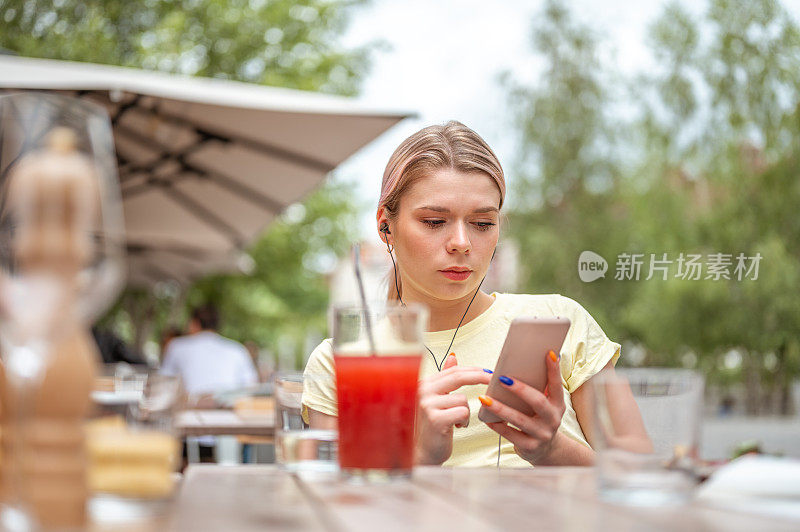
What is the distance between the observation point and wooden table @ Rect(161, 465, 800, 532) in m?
0.81

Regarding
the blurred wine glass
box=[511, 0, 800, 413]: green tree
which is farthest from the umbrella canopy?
box=[511, 0, 800, 413]: green tree

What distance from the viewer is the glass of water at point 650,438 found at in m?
0.99

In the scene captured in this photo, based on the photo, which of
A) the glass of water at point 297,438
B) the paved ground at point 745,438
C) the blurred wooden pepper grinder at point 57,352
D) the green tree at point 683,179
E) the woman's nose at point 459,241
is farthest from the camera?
the green tree at point 683,179

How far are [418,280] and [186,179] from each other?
12.1ft

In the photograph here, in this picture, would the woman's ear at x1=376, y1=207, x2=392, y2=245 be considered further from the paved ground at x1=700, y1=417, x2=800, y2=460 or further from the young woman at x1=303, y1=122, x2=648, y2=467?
the paved ground at x1=700, y1=417, x2=800, y2=460

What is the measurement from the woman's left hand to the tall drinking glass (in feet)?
0.97

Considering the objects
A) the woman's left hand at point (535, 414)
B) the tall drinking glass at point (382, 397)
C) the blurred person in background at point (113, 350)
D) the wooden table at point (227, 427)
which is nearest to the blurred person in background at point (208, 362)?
the blurred person in background at point (113, 350)

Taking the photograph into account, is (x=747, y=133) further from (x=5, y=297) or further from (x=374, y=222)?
(x=5, y=297)

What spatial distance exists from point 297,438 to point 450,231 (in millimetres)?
742

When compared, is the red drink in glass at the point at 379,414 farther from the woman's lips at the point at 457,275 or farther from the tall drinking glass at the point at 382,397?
the woman's lips at the point at 457,275

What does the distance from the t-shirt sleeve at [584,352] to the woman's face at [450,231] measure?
0.24 meters

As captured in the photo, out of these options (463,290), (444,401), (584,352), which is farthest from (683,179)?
(444,401)

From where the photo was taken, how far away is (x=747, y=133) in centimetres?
1248

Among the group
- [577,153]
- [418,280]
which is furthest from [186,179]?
[577,153]
